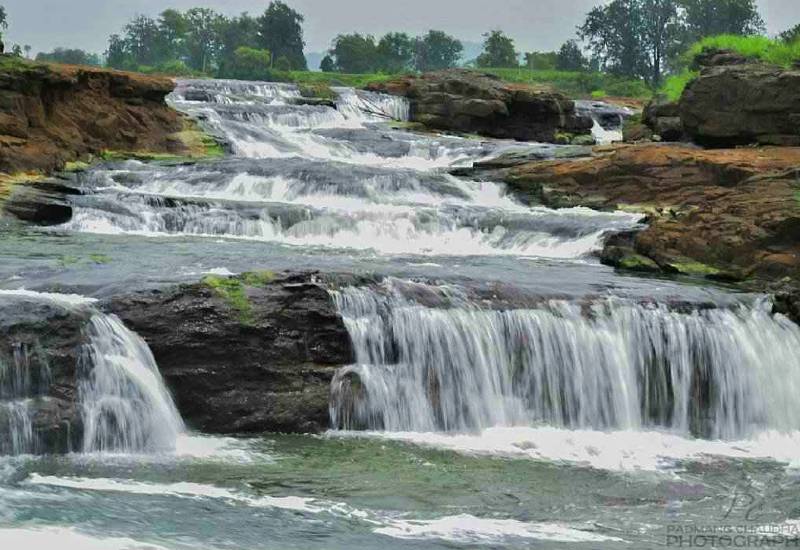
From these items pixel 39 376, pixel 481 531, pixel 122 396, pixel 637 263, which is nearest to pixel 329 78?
pixel 637 263

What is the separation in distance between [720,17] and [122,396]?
286 ft

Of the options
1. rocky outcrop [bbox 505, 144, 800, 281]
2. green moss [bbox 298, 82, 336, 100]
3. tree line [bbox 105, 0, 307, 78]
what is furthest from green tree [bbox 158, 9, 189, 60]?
rocky outcrop [bbox 505, 144, 800, 281]

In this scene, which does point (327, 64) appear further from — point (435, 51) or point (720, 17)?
point (720, 17)

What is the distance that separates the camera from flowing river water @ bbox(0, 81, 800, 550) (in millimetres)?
8117

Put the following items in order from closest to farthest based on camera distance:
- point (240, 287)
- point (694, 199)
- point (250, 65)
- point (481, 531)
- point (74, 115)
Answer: point (481, 531)
point (240, 287)
point (694, 199)
point (74, 115)
point (250, 65)

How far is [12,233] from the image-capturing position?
17.0 meters

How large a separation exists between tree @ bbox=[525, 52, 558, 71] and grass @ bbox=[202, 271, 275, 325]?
92.7 meters

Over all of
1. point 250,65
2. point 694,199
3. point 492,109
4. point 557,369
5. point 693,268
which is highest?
point 250,65

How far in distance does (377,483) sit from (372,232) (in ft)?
34.1

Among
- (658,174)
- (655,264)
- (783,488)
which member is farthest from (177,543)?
(658,174)

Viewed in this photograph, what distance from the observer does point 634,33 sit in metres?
92.2

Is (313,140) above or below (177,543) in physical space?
above

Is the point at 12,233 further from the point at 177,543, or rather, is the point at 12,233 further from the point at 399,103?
the point at 399,103

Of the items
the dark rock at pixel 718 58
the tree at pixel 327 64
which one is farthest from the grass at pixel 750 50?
the tree at pixel 327 64
